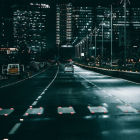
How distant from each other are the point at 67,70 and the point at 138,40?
446ft

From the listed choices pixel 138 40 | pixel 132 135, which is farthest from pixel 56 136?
pixel 138 40

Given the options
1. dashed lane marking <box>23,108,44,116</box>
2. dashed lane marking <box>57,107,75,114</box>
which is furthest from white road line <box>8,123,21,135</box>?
dashed lane marking <box>57,107,75,114</box>

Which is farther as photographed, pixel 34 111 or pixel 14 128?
pixel 34 111

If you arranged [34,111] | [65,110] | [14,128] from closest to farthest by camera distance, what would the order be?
[14,128] < [34,111] < [65,110]

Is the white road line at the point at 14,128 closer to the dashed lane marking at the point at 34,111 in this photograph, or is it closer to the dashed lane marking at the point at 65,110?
the dashed lane marking at the point at 34,111

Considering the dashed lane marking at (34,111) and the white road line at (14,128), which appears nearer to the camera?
the white road line at (14,128)

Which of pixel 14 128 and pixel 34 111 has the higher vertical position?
pixel 14 128

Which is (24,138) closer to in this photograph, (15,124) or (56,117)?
(15,124)

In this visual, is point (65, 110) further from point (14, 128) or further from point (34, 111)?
point (14, 128)

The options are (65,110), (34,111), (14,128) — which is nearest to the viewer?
(14,128)

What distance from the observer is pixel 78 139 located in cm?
780

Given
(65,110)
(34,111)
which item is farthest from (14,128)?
(65,110)

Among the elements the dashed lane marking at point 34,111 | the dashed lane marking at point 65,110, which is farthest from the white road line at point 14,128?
the dashed lane marking at point 65,110

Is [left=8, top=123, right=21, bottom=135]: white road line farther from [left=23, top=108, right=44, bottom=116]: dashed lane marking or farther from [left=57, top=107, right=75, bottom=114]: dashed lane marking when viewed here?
[left=57, top=107, right=75, bottom=114]: dashed lane marking
